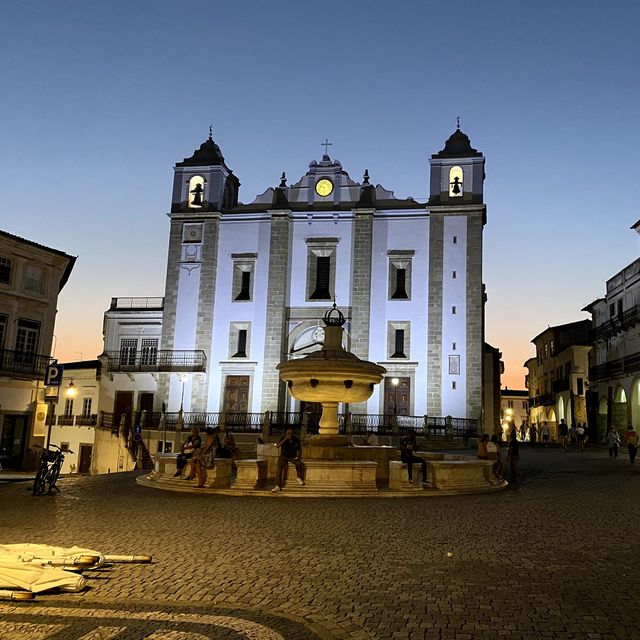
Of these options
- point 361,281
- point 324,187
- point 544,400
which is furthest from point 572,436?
point 544,400

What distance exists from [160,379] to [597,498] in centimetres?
2919

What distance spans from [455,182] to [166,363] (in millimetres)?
19865

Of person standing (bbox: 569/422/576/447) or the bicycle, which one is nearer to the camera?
the bicycle

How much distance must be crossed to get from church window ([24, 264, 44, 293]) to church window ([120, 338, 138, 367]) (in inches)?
433

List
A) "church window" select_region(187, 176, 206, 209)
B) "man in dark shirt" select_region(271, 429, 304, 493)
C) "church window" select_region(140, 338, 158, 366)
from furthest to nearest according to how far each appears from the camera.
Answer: "church window" select_region(187, 176, 206, 209)
"church window" select_region(140, 338, 158, 366)
"man in dark shirt" select_region(271, 429, 304, 493)

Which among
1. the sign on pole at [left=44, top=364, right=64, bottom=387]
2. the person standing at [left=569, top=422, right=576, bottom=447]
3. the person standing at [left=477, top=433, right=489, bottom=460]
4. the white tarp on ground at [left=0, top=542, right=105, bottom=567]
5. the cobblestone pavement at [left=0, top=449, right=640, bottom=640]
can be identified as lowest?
the cobblestone pavement at [left=0, top=449, right=640, bottom=640]

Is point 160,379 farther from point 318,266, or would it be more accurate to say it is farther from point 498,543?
point 498,543

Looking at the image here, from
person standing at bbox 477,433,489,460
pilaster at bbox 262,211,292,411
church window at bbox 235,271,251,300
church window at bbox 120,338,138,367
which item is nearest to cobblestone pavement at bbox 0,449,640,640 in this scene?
person standing at bbox 477,433,489,460

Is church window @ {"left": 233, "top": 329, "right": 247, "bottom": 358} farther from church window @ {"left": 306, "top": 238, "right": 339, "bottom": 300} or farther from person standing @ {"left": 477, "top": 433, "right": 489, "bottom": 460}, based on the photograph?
person standing @ {"left": 477, "top": 433, "right": 489, "bottom": 460}

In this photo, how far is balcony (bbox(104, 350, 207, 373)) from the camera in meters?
38.4

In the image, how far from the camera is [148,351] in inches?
1612

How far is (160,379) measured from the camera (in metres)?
38.5

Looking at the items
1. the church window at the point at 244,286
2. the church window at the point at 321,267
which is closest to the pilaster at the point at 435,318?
the church window at the point at 321,267

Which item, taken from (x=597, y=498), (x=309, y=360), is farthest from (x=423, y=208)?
(x=597, y=498)
